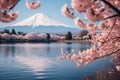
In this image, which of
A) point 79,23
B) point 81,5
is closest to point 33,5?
point 79,23

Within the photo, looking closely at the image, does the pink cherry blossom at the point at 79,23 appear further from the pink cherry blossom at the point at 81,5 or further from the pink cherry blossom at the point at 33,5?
the pink cherry blossom at the point at 81,5

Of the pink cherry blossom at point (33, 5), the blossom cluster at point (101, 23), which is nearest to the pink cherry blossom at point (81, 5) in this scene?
the blossom cluster at point (101, 23)

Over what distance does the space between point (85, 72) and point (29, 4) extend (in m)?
25.1

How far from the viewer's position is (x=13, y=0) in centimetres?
370

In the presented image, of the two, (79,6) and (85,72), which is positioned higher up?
(79,6)

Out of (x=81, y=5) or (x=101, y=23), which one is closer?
(x=81, y=5)

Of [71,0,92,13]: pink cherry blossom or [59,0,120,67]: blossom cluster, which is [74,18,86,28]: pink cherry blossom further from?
[71,0,92,13]: pink cherry blossom

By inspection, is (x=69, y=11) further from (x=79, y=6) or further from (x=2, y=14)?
(x=2, y=14)

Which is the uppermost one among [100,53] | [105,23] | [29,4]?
[29,4]

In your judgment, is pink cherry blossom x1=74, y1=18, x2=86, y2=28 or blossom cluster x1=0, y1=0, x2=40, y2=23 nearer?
blossom cluster x1=0, y1=0, x2=40, y2=23

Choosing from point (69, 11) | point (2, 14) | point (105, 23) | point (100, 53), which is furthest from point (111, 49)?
point (2, 14)

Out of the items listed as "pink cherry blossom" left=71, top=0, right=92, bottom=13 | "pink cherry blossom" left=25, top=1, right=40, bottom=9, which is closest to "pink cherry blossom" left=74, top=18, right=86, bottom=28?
"pink cherry blossom" left=25, top=1, right=40, bottom=9

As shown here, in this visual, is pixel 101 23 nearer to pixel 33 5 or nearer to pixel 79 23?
pixel 79 23

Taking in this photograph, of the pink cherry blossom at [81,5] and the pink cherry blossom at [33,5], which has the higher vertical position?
the pink cherry blossom at [33,5]
